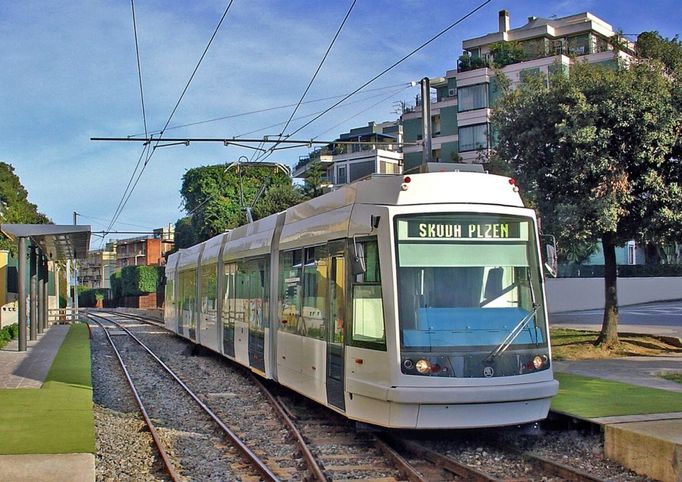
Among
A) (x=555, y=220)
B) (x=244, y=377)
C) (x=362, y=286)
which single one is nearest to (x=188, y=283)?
(x=244, y=377)

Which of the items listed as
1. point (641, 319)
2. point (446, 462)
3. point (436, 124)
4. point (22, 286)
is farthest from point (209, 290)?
point (436, 124)

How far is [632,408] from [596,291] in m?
31.3

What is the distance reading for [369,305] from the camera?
32.7ft

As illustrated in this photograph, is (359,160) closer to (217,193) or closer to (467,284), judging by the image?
(217,193)

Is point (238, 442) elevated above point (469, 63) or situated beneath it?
situated beneath

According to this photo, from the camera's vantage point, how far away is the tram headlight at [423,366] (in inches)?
366

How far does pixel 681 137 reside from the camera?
17.9 meters

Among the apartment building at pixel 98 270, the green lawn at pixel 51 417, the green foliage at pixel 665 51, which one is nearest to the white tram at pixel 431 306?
the green lawn at pixel 51 417

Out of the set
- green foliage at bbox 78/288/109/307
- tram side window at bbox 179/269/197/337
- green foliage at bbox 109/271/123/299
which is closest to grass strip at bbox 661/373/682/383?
tram side window at bbox 179/269/197/337

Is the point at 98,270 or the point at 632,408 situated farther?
the point at 98,270

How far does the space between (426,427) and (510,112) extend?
12.4 meters

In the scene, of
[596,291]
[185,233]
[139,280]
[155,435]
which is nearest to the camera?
[155,435]

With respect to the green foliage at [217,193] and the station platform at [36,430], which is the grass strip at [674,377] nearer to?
the station platform at [36,430]

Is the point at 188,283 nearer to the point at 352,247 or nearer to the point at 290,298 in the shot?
the point at 290,298
